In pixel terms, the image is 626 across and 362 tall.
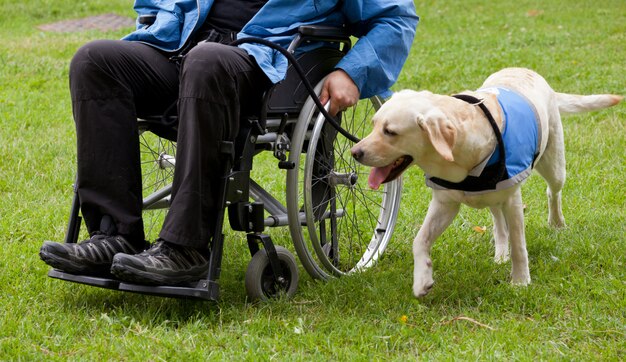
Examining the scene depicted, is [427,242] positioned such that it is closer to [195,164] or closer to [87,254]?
[195,164]

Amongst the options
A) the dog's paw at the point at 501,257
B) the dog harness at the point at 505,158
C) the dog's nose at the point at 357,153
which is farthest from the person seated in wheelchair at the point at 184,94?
the dog's paw at the point at 501,257

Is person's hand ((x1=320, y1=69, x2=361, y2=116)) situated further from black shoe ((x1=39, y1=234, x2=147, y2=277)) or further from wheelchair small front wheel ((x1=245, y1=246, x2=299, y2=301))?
black shoe ((x1=39, y1=234, x2=147, y2=277))

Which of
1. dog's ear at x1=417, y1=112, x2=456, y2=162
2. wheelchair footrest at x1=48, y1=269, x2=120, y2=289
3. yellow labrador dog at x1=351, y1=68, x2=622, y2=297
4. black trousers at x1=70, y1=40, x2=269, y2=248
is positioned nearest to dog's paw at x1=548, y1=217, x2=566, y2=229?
yellow labrador dog at x1=351, y1=68, x2=622, y2=297

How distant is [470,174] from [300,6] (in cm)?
90

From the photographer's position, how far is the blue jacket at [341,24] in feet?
11.0

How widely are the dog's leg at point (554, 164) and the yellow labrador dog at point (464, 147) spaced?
0.17 metres

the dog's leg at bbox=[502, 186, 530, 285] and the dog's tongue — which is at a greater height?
the dog's tongue

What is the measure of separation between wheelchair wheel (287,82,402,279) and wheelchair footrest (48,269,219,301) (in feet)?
1.36

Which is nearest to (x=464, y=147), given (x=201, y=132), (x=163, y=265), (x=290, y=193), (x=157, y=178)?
(x=290, y=193)

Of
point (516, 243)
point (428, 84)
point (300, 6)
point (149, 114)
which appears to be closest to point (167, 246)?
point (149, 114)

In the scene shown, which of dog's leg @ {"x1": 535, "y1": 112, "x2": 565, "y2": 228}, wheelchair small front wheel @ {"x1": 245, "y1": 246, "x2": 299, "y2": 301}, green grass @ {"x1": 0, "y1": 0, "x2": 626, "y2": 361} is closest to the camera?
green grass @ {"x1": 0, "y1": 0, "x2": 626, "y2": 361}

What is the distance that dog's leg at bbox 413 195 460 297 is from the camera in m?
3.26

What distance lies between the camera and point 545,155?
3.85 meters

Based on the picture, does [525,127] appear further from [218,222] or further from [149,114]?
[149,114]
